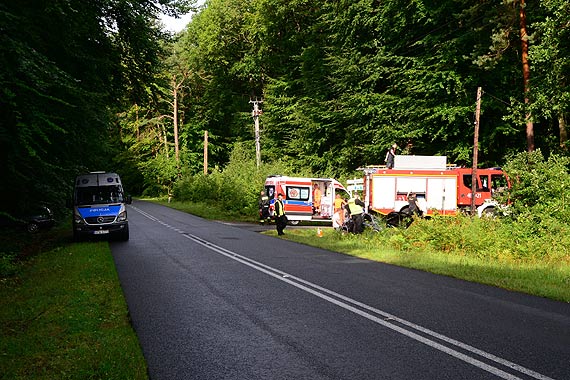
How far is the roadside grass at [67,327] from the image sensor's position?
17.1 feet

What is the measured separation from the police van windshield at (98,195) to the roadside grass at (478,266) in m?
8.04

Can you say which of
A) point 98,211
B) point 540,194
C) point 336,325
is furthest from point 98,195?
point 540,194

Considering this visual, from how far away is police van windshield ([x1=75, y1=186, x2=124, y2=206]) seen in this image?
61.4ft

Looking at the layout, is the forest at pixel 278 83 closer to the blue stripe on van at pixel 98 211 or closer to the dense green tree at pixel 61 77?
the dense green tree at pixel 61 77

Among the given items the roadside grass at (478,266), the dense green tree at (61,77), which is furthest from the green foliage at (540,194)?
the dense green tree at (61,77)

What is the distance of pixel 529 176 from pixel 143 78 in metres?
14.0

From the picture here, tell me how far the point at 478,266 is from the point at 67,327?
8.92m

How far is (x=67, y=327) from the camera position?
268 inches

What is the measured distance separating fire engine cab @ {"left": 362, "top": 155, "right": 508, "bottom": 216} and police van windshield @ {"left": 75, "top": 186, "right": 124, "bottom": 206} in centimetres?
1188

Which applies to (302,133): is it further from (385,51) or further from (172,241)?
(172,241)

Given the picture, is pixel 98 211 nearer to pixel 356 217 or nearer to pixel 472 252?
pixel 356 217

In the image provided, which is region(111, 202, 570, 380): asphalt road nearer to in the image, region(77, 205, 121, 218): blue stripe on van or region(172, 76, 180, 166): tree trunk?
region(77, 205, 121, 218): blue stripe on van

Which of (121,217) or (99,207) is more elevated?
(99,207)

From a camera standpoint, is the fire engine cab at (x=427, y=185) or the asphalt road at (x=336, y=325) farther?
the fire engine cab at (x=427, y=185)
